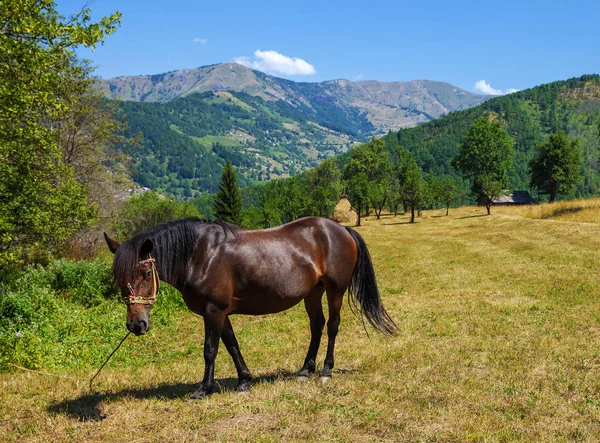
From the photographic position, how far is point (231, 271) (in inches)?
306

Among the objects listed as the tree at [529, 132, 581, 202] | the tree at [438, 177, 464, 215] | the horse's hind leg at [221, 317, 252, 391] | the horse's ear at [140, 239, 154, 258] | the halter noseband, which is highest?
the tree at [529, 132, 581, 202]

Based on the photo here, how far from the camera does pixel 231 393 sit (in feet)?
25.3

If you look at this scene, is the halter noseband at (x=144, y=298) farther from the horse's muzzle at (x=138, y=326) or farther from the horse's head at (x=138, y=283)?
the horse's muzzle at (x=138, y=326)

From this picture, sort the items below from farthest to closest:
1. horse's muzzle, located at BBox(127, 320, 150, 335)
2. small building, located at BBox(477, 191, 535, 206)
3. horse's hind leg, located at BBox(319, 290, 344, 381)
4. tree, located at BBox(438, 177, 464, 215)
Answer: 1. small building, located at BBox(477, 191, 535, 206)
2. tree, located at BBox(438, 177, 464, 215)
3. horse's hind leg, located at BBox(319, 290, 344, 381)
4. horse's muzzle, located at BBox(127, 320, 150, 335)

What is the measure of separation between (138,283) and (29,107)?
12.5 meters

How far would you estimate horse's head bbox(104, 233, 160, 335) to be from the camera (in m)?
6.66

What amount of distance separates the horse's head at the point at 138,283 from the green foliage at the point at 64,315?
22.4 feet

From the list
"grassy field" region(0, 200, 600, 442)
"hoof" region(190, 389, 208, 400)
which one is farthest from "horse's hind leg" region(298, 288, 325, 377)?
"hoof" region(190, 389, 208, 400)

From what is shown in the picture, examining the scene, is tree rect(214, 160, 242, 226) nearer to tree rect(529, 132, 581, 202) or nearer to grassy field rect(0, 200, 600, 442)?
tree rect(529, 132, 581, 202)

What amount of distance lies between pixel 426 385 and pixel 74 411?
19.4 feet

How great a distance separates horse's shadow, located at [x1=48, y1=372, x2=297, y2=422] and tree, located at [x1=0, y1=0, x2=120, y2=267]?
381 inches

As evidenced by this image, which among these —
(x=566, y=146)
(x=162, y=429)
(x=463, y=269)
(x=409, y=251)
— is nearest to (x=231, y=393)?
(x=162, y=429)

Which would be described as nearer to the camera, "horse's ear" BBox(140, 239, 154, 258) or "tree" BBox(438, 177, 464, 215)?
"horse's ear" BBox(140, 239, 154, 258)

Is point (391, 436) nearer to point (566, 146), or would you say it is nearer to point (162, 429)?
point (162, 429)
